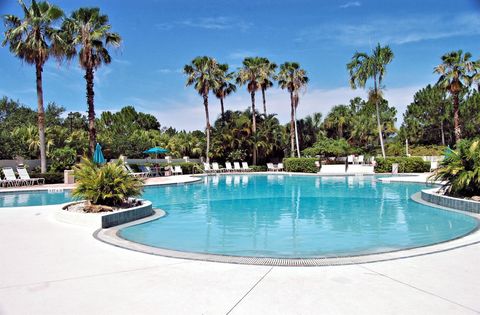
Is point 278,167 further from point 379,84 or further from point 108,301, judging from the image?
point 108,301

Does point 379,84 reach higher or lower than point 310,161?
higher

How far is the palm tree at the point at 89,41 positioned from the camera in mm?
20938

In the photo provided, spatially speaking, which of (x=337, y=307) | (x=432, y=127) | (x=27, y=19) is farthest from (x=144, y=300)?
(x=432, y=127)

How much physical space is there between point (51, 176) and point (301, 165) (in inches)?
698

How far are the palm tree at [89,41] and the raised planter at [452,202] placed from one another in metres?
16.8

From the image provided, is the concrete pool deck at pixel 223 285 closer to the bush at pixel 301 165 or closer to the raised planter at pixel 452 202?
the raised planter at pixel 452 202

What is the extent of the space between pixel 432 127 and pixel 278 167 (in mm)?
23397

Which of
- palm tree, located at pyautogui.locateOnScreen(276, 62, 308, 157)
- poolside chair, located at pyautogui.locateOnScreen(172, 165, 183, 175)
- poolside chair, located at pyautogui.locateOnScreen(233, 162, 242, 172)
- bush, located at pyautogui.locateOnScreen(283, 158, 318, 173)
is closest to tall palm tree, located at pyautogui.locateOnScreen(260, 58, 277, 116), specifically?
palm tree, located at pyautogui.locateOnScreen(276, 62, 308, 157)

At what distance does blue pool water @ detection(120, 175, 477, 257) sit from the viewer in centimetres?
670

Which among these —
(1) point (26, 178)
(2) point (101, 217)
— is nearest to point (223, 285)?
(2) point (101, 217)

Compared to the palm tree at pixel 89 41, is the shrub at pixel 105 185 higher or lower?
lower

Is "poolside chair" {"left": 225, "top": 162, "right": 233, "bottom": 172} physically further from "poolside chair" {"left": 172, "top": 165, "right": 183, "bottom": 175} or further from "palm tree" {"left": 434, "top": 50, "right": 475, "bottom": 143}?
"palm tree" {"left": 434, "top": 50, "right": 475, "bottom": 143}

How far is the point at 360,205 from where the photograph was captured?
12.1 meters

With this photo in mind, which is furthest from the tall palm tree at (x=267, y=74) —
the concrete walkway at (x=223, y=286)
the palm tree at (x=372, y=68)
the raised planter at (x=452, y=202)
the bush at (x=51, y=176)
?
the concrete walkway at (x=223, y=286)
